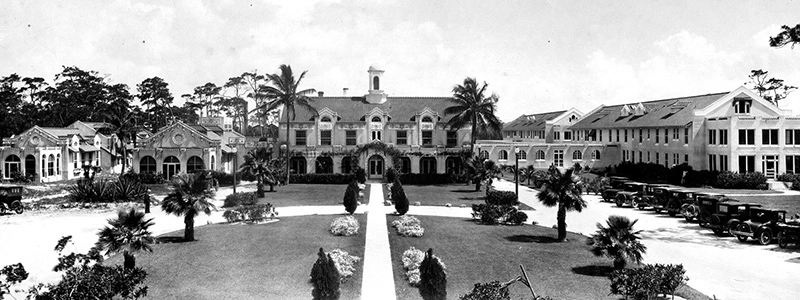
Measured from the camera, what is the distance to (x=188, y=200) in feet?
85.7

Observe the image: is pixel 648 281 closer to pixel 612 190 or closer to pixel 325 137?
pixel 612 190

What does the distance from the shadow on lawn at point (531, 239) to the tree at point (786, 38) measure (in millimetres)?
13999

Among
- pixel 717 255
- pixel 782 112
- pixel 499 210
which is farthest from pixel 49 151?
pixel 782 112

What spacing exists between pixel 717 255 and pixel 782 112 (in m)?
36.3

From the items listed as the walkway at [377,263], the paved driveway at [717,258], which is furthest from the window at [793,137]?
the walkway at [377,263]

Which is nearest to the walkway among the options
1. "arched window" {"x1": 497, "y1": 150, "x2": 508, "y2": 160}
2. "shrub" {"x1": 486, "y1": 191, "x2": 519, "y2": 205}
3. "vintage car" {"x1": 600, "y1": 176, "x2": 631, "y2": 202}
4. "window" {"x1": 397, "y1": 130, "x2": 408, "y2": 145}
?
"shrub" {"x1": 486, "y1": 191, "x2": 519, "y2": 205}

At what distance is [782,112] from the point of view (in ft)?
172

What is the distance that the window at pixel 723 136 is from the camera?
1929 inches

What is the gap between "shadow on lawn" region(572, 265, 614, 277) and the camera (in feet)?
67.5

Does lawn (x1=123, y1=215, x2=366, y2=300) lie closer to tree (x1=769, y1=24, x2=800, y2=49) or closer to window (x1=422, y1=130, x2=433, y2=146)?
tree (x1=769, y1=24, x2=800, y2=49)

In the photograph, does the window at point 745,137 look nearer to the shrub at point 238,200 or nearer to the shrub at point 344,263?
the shrub at point 238,200

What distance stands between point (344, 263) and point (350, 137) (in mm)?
41194

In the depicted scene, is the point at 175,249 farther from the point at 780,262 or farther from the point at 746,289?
the point at 780,262

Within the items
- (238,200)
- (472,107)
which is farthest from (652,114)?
(238,200)
